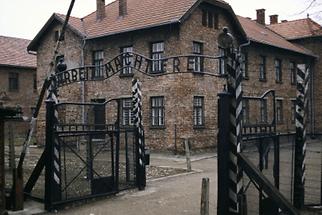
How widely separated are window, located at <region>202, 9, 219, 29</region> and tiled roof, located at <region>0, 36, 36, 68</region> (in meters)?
19.1

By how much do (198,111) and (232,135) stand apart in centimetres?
1550

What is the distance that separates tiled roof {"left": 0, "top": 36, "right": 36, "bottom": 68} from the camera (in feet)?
115

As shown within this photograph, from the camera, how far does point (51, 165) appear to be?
8.62 m

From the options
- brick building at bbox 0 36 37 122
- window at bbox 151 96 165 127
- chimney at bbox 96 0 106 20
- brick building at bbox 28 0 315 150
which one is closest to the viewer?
brick building at bbox 28 0 315 150

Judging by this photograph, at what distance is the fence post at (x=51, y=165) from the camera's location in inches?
335

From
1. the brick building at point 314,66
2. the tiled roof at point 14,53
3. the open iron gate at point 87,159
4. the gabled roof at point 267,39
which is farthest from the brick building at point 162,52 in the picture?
the open iron gate at point 87,159

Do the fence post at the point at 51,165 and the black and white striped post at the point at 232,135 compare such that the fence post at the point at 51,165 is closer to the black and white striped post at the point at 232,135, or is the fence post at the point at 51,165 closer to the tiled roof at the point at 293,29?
the black and white striped post at the point at 232,135

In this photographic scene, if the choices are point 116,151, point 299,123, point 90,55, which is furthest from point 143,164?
point 90,55

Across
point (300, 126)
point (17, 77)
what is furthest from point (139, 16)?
point (17, 77)

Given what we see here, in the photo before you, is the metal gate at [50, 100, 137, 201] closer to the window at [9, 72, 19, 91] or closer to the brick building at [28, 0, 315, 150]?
the brick building at [28, 0, 315, 150]

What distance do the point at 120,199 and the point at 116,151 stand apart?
1117mm

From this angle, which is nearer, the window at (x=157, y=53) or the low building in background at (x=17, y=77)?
the window at (x=157, y=53)

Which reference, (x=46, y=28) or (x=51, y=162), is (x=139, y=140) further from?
(x=46, y=28)

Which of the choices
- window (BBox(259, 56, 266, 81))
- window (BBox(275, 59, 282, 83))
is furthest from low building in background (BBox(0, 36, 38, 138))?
window (BBox(275, 59, 282, 83))
